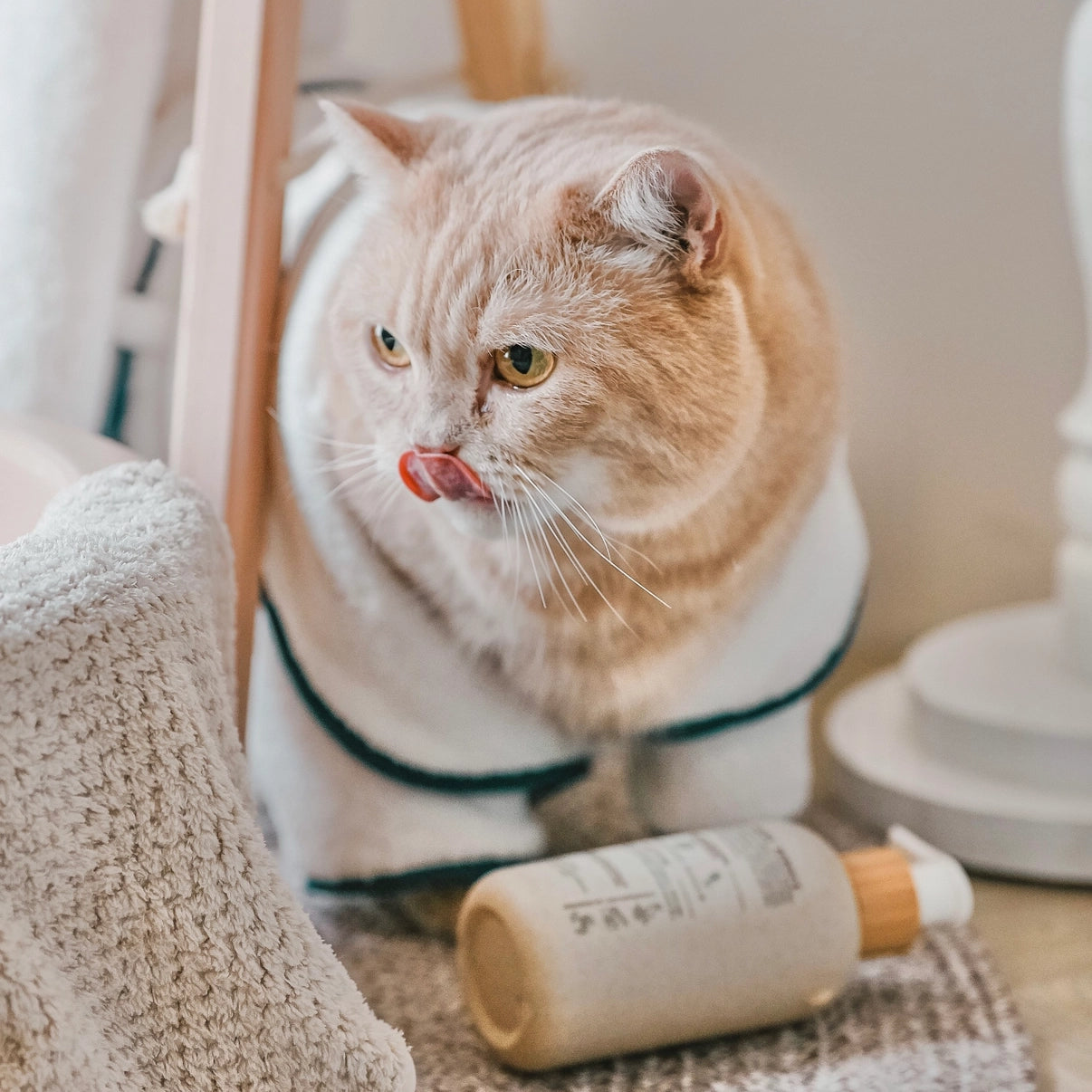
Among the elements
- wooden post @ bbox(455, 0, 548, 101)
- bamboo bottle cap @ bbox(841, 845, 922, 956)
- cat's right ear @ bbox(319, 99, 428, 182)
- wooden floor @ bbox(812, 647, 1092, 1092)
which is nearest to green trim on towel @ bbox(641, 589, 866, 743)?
bamboo bottle cap @ bbox(841, 845, 922, 956)

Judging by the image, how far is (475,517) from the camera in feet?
1.90

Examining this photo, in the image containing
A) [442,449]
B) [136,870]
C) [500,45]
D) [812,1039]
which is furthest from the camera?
[500,45]

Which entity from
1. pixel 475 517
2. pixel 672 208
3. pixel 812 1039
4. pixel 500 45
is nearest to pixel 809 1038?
pixel 812 1039

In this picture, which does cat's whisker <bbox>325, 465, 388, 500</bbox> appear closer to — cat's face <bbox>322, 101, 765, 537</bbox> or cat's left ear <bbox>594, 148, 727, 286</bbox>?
cat's face <bbox>322, 101, 765, 537</bbox>

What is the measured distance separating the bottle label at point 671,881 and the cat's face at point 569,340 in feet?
0.62

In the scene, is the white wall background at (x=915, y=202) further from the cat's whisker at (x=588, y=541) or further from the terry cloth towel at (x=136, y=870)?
the terry cloth towel at (x=136, y=870)

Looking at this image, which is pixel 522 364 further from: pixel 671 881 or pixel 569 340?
A: pixel 671 881

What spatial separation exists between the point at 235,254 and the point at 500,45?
0.42 metres

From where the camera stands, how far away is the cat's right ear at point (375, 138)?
1.98 feet

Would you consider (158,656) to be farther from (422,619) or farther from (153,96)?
(153,96)

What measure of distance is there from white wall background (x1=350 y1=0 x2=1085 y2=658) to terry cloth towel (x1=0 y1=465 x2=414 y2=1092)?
0.55 meters

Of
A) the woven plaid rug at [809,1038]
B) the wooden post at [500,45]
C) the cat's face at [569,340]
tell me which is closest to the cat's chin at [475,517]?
the cat's face at [569,340]

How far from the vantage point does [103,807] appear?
17.5 inches

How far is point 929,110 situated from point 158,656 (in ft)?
2.41
